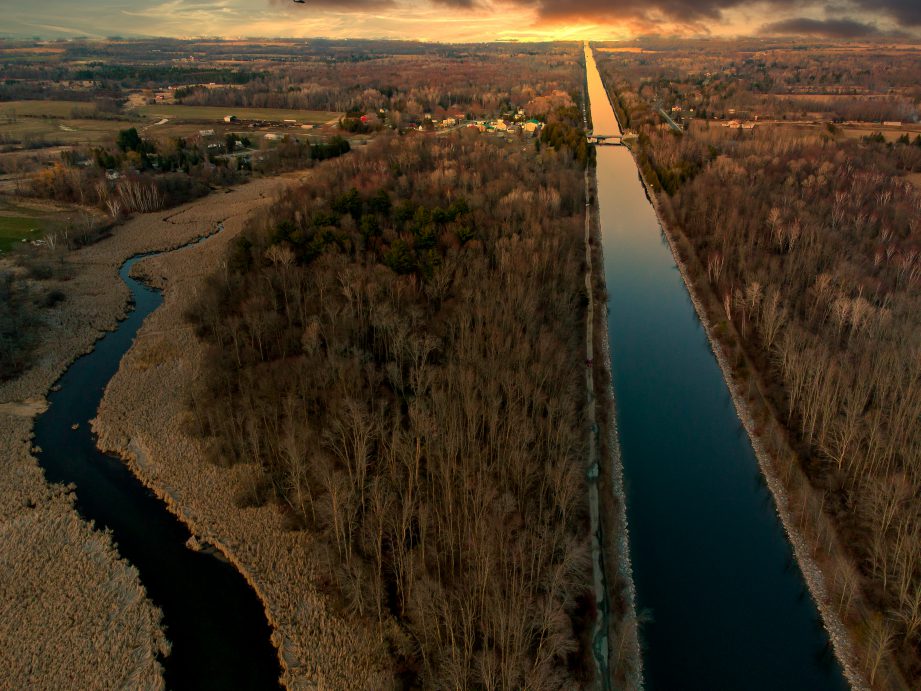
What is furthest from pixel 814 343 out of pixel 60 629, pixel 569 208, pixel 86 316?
pixel 86 316

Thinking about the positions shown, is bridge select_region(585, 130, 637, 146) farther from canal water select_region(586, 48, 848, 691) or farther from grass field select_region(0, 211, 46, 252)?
grass field select_region(0, 211, 46, 252)

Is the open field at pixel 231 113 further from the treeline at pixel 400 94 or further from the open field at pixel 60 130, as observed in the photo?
the open field at pixel 60 130

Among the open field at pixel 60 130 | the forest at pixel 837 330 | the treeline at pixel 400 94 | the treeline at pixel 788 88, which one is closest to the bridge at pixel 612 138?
the treeline at pixel 400 94

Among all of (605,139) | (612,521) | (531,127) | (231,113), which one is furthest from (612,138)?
(612,521)

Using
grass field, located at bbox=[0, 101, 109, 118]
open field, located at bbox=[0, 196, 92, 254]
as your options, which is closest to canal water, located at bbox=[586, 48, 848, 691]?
open field, located at bbox=[0, 196, 92, 254]

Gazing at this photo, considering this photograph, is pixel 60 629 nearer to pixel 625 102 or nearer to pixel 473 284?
pixel 473 284

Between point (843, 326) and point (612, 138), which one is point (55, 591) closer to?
point (843, 326)
